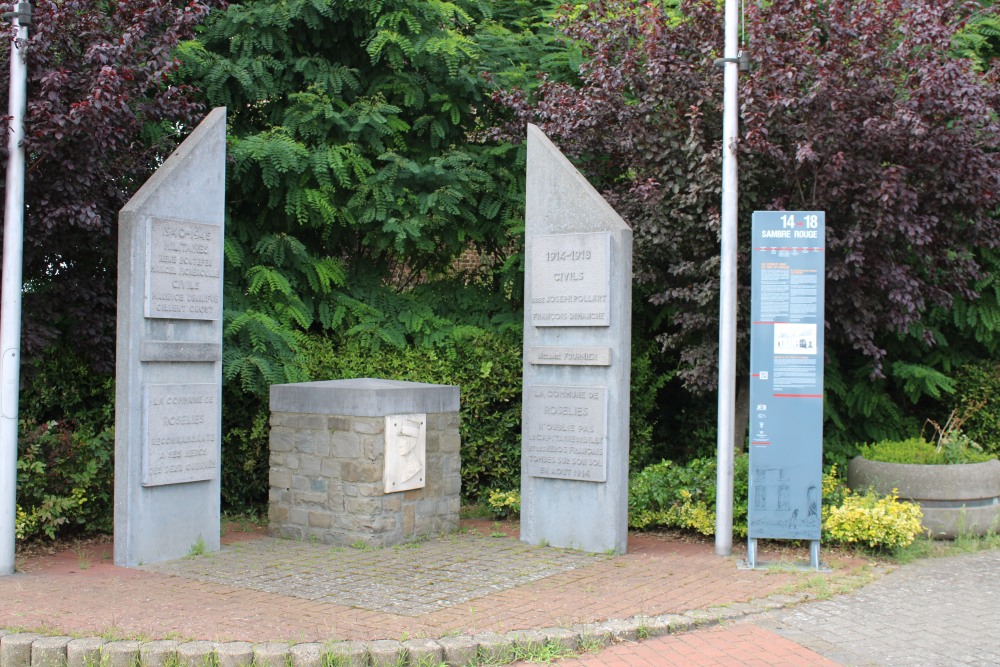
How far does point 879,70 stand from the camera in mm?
8656

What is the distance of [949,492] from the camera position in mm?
8719

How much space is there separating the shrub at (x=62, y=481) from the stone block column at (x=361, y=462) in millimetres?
1433

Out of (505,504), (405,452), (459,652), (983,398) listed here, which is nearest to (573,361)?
(405,452)

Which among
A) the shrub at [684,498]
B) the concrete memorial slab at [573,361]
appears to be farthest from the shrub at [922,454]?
the concrete memorial slab at [573,361]

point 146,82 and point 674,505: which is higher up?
point 146,82

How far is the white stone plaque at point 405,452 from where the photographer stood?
8.10m

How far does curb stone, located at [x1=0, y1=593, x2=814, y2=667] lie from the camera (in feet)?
16.8

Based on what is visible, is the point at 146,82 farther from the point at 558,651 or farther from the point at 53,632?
the point at 558,651

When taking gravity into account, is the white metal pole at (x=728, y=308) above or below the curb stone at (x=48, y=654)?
above

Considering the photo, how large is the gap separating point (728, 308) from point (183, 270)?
435cm

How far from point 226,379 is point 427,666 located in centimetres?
480

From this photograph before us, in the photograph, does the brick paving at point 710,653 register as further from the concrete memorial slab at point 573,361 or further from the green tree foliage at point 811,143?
the green tree foliage at point 811,143

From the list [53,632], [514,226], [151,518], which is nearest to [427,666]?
[53,632]

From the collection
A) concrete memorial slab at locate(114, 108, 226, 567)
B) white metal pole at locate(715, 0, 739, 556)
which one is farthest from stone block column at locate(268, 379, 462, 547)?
white metal pole at locate(715, 0, 739, 556)
